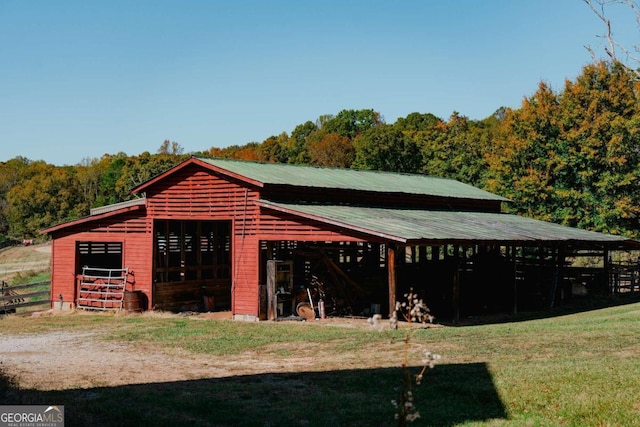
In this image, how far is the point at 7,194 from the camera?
9881 cm

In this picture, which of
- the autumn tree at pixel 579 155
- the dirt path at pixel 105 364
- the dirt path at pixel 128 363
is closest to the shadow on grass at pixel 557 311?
the dirt path at pixel 128 363

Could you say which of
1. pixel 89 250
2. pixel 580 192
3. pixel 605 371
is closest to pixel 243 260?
pixel 89 250

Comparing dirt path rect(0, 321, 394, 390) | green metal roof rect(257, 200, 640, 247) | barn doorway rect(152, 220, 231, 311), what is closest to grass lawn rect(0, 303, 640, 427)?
dirt path rect(0, 321, 394, 390)

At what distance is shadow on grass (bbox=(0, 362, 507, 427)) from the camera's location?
10273 mm

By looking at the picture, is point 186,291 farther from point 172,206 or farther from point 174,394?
point 174,394

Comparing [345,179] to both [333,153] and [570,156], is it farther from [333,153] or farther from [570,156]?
[333,153]

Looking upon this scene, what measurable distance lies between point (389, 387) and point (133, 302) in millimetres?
16923

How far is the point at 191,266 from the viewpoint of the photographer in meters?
30.2

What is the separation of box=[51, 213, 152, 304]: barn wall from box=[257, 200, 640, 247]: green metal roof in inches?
241

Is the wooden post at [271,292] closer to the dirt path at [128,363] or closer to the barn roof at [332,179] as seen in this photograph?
the barn roof at [332,179]

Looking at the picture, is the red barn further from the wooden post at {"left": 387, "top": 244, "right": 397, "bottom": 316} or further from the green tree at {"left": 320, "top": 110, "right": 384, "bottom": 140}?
the green tree at {"left": 320, "top": 110, "right": 384, "bottom": 140}

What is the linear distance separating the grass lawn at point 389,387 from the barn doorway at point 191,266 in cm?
908

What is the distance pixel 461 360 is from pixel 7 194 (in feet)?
318

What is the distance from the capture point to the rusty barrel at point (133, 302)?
2698 centimetres
